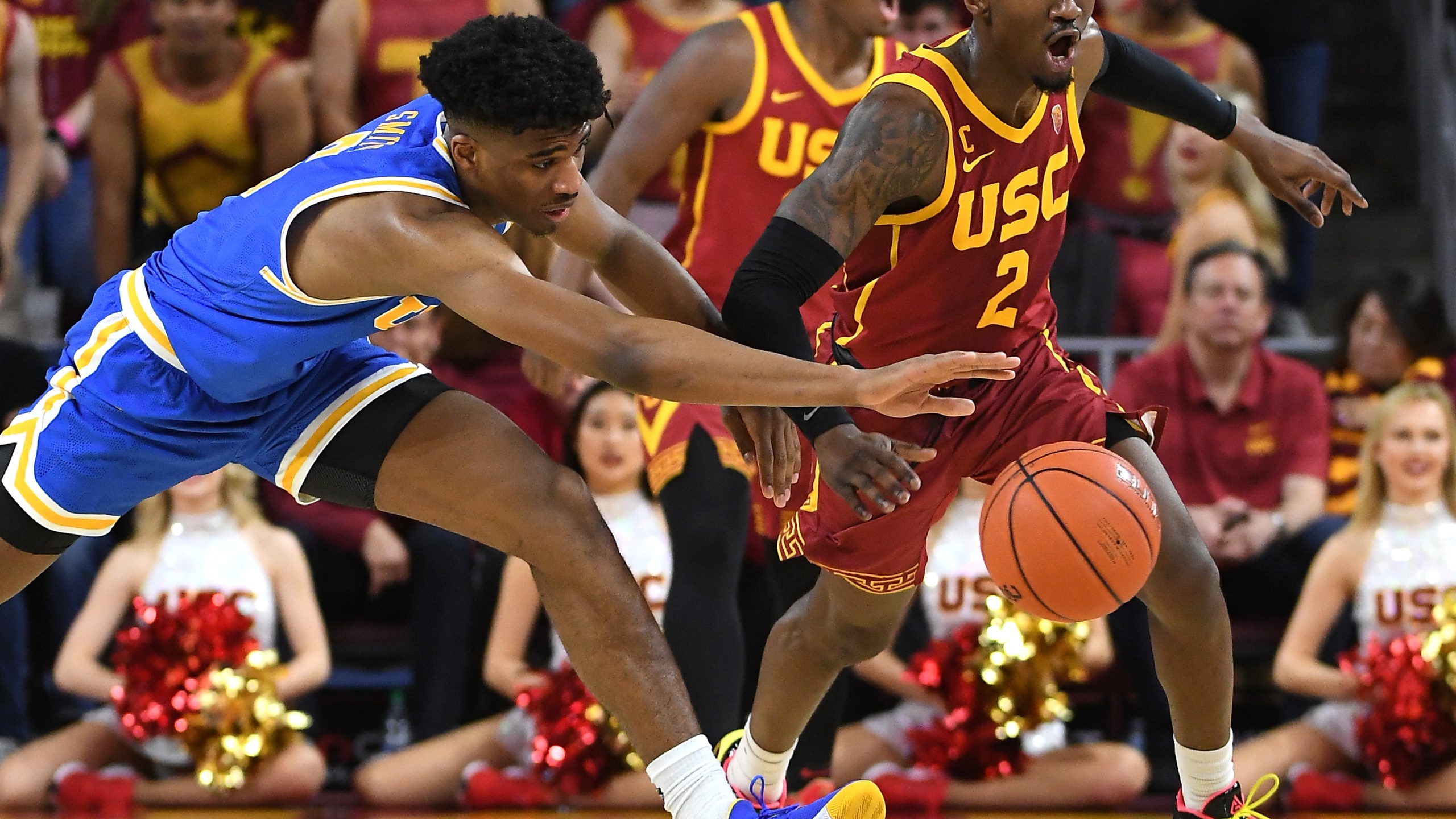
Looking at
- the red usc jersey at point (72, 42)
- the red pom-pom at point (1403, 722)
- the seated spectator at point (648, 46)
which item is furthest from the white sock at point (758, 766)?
the red usc jersey at point (72, 42)

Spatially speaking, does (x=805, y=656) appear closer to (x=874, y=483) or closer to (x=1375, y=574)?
(x=874, y=483)

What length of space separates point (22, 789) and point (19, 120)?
8.24ft

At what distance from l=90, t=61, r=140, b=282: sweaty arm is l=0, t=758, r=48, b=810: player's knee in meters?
1.86

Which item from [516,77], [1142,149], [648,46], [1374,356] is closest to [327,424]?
[516,77]

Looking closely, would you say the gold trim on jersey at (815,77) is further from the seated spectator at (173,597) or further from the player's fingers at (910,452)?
the seated spectator at (173,597)

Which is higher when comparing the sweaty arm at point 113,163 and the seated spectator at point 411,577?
the sweaty arm at point 113,163

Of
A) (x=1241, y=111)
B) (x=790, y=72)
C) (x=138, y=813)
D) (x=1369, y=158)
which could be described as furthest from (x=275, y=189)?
(x=1369, y=158)

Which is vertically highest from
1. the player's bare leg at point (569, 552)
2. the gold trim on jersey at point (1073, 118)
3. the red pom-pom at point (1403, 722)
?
the gold trim on jersey at point (1073, 118)

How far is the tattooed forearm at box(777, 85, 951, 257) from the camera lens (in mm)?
3285

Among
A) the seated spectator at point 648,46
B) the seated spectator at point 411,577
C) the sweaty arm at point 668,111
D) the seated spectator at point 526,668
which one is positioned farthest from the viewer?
the seated spectator at point 648,46

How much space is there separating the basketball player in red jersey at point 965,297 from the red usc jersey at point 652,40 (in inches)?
99.2

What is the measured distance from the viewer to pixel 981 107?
347cm

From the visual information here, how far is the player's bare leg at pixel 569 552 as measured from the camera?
3.13 m

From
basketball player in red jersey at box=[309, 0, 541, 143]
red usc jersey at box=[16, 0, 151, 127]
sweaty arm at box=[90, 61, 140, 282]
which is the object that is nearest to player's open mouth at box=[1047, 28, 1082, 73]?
basketball player in red jersey at box=[309, 0, 541, 143]
